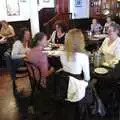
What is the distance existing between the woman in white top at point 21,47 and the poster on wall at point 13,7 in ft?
12.4

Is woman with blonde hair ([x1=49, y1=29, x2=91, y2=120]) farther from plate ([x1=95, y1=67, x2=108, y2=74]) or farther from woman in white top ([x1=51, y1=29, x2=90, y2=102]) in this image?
plate ([x1=95, y1=67, x2=108, y2=74])

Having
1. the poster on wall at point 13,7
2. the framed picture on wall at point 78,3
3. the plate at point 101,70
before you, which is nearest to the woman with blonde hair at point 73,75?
the plate at point 101,70

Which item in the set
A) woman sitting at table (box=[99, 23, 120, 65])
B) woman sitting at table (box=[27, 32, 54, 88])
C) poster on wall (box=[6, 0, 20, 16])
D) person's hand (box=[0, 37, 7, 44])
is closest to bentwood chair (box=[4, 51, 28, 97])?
woman sitting at table (box=[27, 32, 54, 88])

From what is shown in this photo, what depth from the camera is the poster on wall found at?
26.0 feet

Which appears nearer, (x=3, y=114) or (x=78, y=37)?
(x=78, y=37)

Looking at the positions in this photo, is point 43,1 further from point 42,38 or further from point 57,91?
point 57,91

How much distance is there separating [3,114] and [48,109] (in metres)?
0.83

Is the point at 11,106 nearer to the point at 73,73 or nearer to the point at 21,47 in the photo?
the point at 21,47

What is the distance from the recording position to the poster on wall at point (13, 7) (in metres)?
7.93

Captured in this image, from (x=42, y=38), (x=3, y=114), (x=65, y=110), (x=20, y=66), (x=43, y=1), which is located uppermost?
(x=43, y=1)

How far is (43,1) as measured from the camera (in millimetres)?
8625

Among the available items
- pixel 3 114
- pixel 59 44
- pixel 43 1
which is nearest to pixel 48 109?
pixel 3 114

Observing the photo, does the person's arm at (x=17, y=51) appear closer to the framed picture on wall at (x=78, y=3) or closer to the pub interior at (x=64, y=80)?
the pub interior at (x=64, y=80)

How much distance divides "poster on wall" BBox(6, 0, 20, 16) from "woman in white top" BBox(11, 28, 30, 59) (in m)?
3.78
